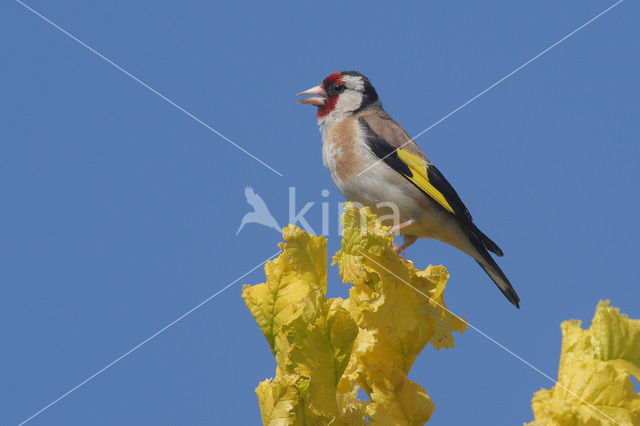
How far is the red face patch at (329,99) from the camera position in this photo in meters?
6.87

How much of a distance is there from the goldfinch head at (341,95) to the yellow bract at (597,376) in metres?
4.59

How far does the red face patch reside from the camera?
271 inches

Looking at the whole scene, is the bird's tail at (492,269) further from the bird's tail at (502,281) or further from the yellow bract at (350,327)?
the yellow bract at (350,327)

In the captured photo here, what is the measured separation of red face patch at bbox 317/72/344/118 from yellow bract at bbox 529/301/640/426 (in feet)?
15.2

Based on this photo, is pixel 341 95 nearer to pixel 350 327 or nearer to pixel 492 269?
pixel 492 269

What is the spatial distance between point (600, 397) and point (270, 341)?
1140 millimetres

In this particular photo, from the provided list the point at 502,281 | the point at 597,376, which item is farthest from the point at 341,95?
the point at 597,376

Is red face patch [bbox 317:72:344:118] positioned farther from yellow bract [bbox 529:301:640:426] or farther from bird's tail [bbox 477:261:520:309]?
yellow bract [bbox 529:301:640:426]

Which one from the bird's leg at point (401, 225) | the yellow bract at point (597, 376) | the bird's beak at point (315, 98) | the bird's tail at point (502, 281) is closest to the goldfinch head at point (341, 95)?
the bird's beak at point (315, 98)

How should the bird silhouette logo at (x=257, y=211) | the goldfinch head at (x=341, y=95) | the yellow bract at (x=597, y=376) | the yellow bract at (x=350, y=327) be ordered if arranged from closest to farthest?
the yellow bract at (x=597, y=376) < the yellow bract at (x=350, y=327) < the bird silhouette logo at (x=257, y=211) < the goldfinch head at (x=341, y=95)

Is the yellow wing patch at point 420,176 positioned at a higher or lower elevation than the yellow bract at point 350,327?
higher

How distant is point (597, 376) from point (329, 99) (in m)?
4.95

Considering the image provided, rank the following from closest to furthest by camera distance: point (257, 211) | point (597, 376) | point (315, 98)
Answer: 1. point (597, 376)
2. point (257, 211)
3. point (315, 98)

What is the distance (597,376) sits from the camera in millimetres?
2275
